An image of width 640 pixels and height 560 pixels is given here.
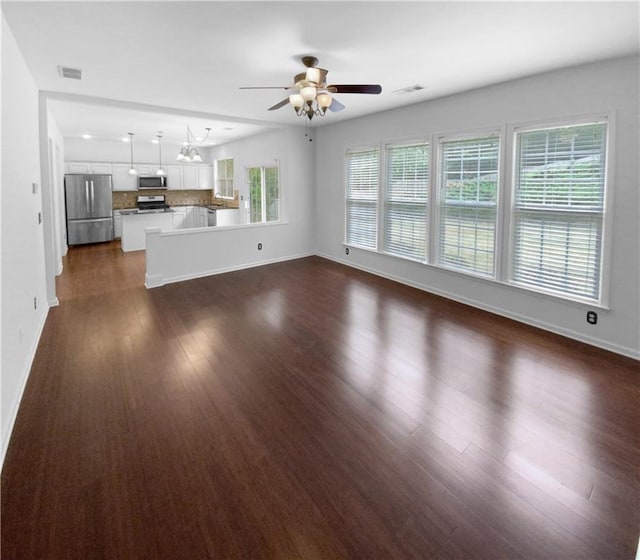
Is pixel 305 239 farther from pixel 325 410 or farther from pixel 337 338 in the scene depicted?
pixel 325 410

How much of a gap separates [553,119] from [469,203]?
1.25 meters

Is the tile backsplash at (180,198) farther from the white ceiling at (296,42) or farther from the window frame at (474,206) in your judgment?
the window frame at (474,206)

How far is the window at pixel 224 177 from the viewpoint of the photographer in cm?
1030

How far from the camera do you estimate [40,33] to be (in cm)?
291

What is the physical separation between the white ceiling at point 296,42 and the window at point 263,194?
12.6 feet

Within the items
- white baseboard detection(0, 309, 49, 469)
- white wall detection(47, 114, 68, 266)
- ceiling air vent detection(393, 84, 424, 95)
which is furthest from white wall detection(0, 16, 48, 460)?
ceiling air vent detection(393, 84, 424, 95)

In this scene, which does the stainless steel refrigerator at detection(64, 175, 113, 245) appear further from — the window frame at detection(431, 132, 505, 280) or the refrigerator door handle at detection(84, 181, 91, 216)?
the window frame at detection(431, 132, 505, 280)

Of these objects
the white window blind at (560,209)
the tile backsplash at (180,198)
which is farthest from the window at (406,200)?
the tile backsplash at (180,198)

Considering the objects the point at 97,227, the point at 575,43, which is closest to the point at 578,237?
the point at 575,43

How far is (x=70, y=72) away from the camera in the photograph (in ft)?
12.5

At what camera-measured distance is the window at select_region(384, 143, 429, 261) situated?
5.29 m

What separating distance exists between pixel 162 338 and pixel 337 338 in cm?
178

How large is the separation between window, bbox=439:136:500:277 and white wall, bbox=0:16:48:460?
450 cm

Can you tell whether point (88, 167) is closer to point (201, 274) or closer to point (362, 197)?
point (201, 274)
